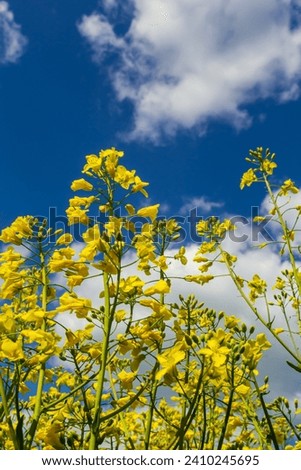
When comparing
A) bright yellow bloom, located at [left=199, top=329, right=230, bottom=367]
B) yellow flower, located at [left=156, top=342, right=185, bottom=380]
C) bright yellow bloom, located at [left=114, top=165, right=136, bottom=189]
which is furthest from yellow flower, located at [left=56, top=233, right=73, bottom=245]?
bright yellow bloom, located at [left=199, top=329, right=230, bottom=367]

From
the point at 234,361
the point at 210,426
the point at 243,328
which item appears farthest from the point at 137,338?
the point at 210,426

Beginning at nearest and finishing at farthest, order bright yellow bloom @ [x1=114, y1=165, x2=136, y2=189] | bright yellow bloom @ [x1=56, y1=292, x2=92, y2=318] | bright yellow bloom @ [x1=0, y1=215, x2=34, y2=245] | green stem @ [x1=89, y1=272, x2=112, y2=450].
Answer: green stem @ [x1=89, y1=272, x2=112, y2=450] → bright yellow bloom @ [x1=56, y1=292, x2=92, y2=318] → bright yellow bloom @ [x1=114, y1=165, x2=136, y2=189] → bright yellow bloom @ [x1=0, y1=215, x2=34, y2=245]

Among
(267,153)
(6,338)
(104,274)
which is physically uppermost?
(267,153)

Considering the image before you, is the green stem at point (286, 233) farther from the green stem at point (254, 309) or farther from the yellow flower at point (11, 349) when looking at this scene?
the yellow flower at point (11, 349)

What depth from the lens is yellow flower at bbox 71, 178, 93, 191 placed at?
313 cm

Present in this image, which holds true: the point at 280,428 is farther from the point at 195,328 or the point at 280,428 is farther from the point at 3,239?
the point at 3,239

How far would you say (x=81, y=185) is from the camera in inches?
124

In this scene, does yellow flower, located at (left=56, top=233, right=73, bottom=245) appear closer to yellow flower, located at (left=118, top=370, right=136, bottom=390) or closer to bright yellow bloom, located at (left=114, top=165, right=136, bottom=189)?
bright yellow bloom, located at (left=114, top=165, right=136, bottom=189)

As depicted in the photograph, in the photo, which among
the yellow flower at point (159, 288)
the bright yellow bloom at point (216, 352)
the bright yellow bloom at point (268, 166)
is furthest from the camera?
the bright yellow bloom at point (268, 166)

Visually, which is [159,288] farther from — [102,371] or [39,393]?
[39,393]

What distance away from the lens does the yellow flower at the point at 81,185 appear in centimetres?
313

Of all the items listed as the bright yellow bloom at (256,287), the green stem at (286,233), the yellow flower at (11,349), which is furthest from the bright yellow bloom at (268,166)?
the yellow flower at (11,349)

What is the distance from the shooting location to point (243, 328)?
3.46 meters

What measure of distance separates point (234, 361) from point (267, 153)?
4.62 metres
